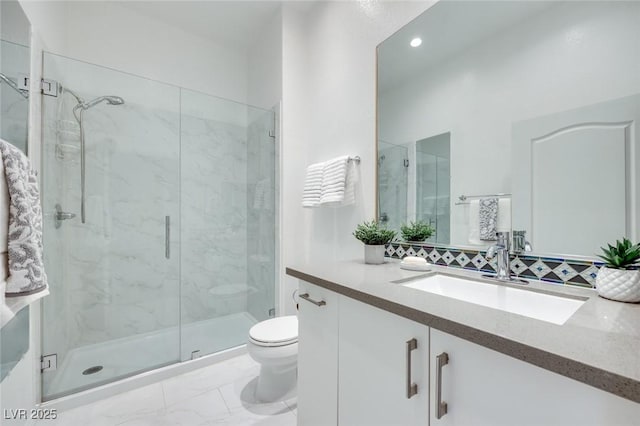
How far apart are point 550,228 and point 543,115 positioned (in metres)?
0.41

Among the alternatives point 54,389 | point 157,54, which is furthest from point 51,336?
point 157,54

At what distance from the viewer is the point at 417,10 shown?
1451 mm

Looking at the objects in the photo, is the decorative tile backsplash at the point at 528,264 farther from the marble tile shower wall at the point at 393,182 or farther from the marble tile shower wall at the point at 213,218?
the marble tile shower wall at the point at 213,218

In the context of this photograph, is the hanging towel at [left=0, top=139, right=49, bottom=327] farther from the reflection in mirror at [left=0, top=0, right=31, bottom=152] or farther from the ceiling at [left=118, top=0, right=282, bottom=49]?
the ceiling at [left=118, top=0, right=282, bottom=49]

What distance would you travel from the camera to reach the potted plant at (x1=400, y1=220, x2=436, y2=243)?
4.65ft

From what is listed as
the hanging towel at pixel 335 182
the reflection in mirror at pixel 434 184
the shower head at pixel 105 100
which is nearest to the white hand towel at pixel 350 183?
the hanging towel at pixel 335 182

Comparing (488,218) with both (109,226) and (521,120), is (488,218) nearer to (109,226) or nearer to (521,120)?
(521,120)

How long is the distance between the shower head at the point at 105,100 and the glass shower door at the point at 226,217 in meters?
0.43

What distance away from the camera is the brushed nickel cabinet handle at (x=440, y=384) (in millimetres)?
655

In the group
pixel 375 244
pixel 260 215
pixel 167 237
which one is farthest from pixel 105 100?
pixel 375 244

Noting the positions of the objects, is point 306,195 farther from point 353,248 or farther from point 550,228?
point 550,228

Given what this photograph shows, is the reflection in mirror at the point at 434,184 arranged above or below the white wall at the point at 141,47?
below

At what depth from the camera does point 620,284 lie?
2.49ft

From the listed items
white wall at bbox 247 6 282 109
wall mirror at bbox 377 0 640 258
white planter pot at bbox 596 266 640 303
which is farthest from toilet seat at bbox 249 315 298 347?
white wall at bbox 247 6 282 109
